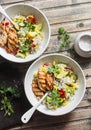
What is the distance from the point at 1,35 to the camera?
87.0 inches

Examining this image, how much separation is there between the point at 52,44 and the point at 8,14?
24 cm

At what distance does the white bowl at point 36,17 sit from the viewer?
220 cm

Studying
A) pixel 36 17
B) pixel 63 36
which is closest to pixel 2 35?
pixel 36 17

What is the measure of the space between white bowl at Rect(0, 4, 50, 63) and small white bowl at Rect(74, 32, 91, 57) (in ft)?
0.45

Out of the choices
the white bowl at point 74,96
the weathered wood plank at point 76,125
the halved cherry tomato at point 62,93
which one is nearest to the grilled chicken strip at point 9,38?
the white bowl at point 74,96

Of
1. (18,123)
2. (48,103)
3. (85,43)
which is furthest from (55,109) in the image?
(85,43)

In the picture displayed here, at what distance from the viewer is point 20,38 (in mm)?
2217

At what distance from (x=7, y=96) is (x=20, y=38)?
0.26m

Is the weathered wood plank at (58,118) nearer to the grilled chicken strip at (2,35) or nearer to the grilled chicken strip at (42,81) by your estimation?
the grilled chicken strip at (42,81)

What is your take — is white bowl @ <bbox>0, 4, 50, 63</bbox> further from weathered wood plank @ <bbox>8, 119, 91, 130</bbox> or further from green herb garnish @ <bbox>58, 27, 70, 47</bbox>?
weathered wood plank @ <bbox>8, 119, 91, 130</bbox>

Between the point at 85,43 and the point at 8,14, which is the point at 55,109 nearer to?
the point at 85,43

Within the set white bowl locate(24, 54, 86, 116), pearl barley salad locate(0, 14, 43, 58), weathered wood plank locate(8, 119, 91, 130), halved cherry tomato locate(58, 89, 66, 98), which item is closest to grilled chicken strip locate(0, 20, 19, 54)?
pearl barley salad locate(0, 14, 43, 58)

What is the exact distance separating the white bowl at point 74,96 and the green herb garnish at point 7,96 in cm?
7

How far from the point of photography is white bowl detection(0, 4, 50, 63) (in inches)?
86.4
